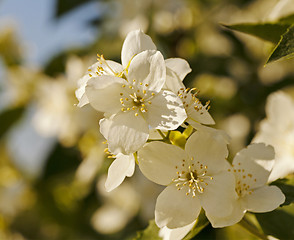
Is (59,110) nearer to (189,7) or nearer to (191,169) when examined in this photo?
(189,7)

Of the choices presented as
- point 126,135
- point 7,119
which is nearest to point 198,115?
point 126,135

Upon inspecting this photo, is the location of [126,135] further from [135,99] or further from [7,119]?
[7,119]

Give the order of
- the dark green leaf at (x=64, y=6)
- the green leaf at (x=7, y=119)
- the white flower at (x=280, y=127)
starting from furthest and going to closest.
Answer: the green leaf at (x=7, y=119) → the dark green leaf at (x=64, y=6) → the white flower at (x=280, y=127)

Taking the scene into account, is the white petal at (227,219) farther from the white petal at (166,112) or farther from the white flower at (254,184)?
the white petal at (166,112)

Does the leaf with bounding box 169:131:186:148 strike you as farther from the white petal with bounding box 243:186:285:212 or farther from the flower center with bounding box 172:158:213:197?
the white petal with bounding box 243:186:285:212

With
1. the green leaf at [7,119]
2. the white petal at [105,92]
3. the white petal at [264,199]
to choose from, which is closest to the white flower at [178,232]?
the white petal at [264,199]

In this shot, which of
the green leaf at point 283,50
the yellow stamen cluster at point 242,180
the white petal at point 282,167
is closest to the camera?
the green leaf at point 283,50
